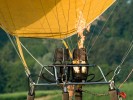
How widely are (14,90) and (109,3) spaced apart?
34.1 metres

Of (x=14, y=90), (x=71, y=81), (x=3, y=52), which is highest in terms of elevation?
(x=3, y=52)

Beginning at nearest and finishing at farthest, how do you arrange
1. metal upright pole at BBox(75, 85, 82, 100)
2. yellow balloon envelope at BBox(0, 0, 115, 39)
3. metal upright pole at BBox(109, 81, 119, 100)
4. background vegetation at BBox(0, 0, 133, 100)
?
metal upright pole at BBox(109, 81, 119, 100) < metal upright pole at BBox(75, 85, 82, 100) < yellow balloon envelope at BBox(0, 0, 115, 39) < background vegetation at BBox(0, 0, 133, 100)

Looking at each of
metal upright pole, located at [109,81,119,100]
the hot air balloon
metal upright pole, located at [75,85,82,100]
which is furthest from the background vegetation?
metal upright pole, located at [109,81,119,100]

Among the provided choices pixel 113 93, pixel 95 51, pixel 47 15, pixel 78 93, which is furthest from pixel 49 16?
pixel 95 51

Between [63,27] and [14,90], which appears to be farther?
[14,90]

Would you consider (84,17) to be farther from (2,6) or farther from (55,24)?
(2,6)

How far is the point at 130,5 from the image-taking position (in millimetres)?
60219

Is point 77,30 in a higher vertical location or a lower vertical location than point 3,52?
lower

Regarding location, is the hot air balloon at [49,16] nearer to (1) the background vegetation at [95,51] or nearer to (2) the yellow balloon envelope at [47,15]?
(2) the yellow balloon envelope at [47,15]

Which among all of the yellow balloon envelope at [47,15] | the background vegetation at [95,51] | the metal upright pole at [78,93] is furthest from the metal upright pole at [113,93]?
the background vegetation at [95,51]

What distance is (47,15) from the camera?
11422mm

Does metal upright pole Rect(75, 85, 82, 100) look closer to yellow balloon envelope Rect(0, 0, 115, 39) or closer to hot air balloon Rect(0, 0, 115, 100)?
hot air balloon Rect(0, 0, 115, 100)

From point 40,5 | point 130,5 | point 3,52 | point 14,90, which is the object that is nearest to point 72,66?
point 40,5

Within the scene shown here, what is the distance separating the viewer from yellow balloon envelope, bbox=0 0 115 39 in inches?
435
